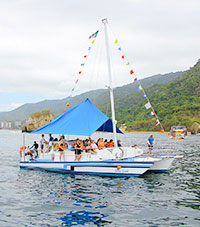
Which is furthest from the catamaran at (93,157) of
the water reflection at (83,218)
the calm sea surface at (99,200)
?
the water reflection at (83,218)

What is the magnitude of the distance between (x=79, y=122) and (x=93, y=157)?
11.0 ft

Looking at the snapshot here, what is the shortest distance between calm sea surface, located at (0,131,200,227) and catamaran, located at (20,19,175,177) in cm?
75

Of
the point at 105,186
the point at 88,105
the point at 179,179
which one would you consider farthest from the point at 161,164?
the point at 88,105

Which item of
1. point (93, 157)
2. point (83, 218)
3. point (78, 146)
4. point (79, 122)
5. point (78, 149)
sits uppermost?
point (79, 122)

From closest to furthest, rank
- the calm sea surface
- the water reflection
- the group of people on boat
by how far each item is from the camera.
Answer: the water reflection, the calm sea surface, the group of people on boat

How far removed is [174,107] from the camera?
15162 cm

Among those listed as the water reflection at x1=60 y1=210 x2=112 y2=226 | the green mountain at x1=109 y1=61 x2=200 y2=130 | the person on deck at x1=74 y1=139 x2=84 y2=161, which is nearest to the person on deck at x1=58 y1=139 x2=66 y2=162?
the person on deck at x1=74 y1=139 x2=84 y2=161

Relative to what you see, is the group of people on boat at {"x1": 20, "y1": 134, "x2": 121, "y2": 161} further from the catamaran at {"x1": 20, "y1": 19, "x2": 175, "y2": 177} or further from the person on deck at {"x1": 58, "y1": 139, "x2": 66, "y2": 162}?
the catamaran at {"x1": 20, "y1": 19, "x2": 175, "y2": 177}

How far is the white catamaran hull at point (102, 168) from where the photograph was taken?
20.8 metres

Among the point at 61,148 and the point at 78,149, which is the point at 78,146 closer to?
the point at 78,149

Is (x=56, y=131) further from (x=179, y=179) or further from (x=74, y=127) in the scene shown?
(x=179, y=179)

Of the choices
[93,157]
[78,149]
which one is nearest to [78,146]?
[78,149]

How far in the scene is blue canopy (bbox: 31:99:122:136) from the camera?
23.2 metres

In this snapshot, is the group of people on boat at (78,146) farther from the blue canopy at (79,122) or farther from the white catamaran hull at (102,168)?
the blue canopy at (79,122)
